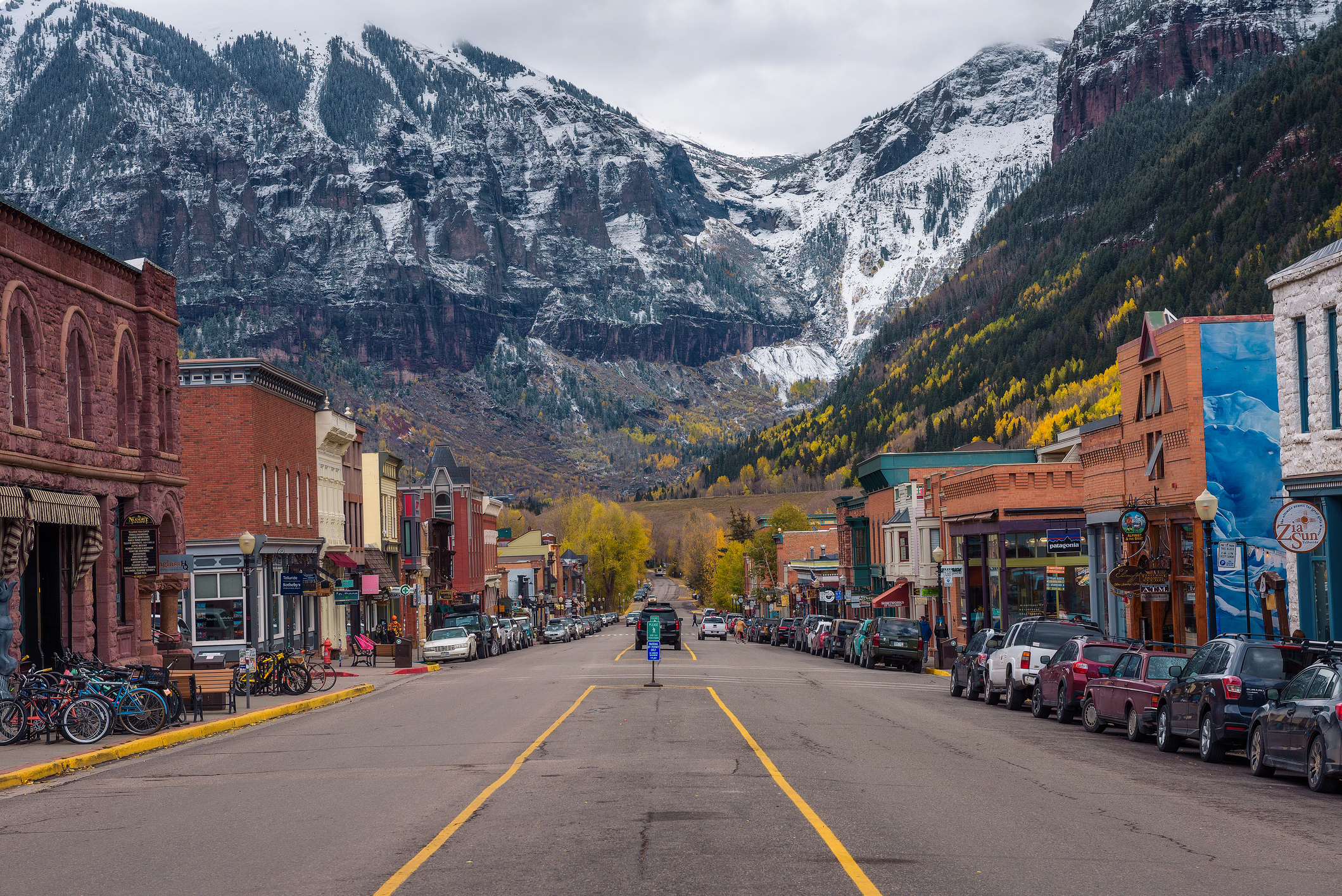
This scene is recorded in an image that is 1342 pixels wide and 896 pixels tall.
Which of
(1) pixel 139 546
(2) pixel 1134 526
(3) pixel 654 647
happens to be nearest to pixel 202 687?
(1) pixel 139 546

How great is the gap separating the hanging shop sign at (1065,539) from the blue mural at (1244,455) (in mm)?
8363

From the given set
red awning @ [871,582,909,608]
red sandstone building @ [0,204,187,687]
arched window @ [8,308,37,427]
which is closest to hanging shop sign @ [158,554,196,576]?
red sandstone building @ [0,204,187,687]

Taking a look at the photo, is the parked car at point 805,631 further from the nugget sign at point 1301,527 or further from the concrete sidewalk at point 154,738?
the nugget sign at point 1301,527

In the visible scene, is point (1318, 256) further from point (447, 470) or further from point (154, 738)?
point (447, 470)

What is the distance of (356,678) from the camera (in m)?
42.2

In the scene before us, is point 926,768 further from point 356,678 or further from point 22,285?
point 356,678

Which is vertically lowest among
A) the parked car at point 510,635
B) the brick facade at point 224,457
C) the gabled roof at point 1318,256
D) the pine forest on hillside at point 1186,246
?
the parked car at point 510,635

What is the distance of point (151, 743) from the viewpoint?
71.8 feet

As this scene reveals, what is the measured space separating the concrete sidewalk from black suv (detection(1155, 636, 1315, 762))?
610 inches

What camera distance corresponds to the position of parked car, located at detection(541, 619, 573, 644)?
293 feet

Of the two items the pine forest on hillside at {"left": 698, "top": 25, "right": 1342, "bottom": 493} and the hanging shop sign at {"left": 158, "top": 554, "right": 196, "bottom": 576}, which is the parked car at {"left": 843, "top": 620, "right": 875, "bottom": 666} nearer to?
the hanging shop sign at {"left": 158, "top": 554, "right": 196, "bottom": 576}

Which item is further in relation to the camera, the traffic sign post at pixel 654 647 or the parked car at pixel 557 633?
the parked car at pixel 557 633

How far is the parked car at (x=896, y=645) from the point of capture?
161 ft

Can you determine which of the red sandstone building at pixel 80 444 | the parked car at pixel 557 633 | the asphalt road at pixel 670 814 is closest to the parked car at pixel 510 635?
the parked car at pixel 557 633
